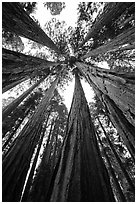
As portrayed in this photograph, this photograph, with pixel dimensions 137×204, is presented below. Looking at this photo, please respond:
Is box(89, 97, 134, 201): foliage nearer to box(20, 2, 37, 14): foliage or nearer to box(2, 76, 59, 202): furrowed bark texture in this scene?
box(2, 76, 59, 202): furrowed bark texture

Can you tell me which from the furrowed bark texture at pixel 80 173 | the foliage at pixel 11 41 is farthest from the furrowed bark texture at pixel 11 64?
the foliage at pixel 11 41

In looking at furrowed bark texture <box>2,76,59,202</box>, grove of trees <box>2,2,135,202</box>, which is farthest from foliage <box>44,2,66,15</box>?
furrowed bark texture <box>2,76,59,202</box>

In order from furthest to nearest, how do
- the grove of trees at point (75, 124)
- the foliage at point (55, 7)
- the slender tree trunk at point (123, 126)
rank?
the foliage at point (55, 7), the slender tree trunk at point (123, 126), the grove of trees at point (75, 124)

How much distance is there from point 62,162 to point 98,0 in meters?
6.35

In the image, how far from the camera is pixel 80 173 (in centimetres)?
184

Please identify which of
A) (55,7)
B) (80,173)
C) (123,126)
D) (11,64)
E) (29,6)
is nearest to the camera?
(80,173)

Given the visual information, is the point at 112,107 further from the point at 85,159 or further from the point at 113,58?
the point at 113,58

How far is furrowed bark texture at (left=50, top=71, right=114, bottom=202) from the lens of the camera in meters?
1.58

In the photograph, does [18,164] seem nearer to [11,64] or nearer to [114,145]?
[11,64]

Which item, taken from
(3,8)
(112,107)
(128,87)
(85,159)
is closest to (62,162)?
(85,159)

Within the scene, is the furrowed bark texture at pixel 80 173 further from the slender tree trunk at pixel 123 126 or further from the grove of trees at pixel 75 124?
the slender tree trunk at pixel 123 126

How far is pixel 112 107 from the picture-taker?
3.40m

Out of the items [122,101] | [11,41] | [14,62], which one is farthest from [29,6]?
[122,101]

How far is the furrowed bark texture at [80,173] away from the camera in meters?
1.58
